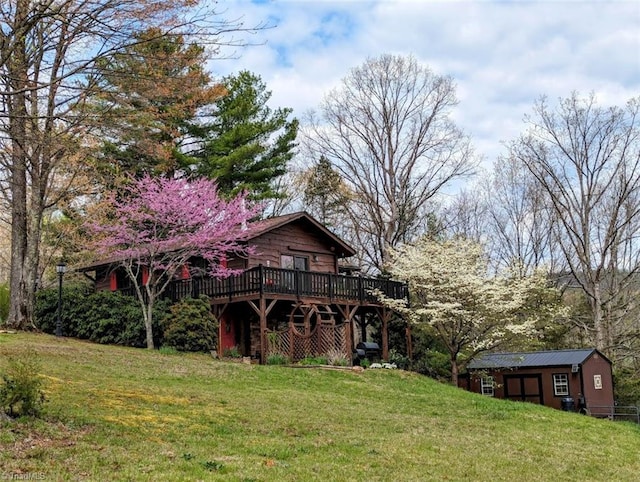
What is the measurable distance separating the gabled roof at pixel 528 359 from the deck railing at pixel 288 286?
417 cm

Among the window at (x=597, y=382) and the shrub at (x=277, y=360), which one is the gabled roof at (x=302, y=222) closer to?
the shrub at (x=277, y=360)

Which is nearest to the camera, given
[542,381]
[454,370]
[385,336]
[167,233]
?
[167,233]

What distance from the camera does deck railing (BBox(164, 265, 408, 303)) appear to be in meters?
22.3

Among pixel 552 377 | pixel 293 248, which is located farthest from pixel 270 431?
pixel 552 377

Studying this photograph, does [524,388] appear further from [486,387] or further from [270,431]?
[270,431]

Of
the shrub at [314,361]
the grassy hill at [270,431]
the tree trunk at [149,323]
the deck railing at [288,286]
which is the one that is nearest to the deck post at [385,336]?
the deck railing at [288,286]

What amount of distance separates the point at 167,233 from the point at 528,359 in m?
14.9

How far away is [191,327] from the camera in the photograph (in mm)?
21453

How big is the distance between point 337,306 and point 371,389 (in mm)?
6765

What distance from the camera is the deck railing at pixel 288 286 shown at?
22.3 metres

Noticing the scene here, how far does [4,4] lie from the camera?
8.84 metres

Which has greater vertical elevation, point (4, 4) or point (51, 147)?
point (4, 4)

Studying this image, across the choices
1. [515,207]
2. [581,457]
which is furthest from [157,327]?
[515,207]

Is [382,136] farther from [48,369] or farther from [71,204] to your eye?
[48,369]
